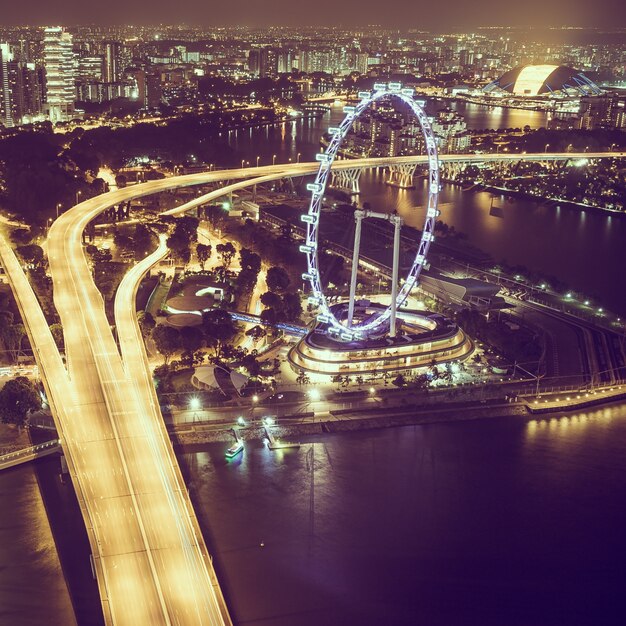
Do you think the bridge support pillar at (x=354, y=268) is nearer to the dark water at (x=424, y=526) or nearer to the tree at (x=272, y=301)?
the tree at (x=272, y=301)

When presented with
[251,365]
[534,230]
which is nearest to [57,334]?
[251,365]

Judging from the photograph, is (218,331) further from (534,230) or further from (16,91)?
(16,91)

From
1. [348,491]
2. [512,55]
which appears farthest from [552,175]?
[512,55]

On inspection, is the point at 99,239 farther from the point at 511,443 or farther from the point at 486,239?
the point at 511,443

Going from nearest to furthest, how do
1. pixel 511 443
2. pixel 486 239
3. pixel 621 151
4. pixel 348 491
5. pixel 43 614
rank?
pixel 43 614 → pixel 348 491 → pixel 511 443 → pixel 486 239 → pixel 621 151

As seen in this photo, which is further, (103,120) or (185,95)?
(185,95)

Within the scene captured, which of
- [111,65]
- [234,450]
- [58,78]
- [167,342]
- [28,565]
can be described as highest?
[111,65]

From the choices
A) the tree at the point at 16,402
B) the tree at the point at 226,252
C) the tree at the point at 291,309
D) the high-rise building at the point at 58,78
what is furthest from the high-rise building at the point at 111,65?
the tree at the point at 16,402
